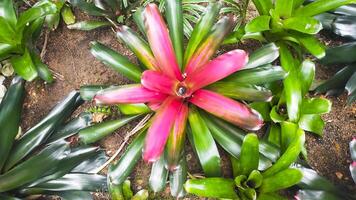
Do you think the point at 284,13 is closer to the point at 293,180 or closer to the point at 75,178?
the point at 293,180

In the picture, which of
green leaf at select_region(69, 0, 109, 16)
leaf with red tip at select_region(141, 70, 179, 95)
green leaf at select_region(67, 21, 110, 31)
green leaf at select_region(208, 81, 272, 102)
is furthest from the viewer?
green leaf at select_region(67, 21, 110, 31)

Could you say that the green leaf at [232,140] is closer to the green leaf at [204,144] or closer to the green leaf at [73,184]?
the green leaf at [204,144]

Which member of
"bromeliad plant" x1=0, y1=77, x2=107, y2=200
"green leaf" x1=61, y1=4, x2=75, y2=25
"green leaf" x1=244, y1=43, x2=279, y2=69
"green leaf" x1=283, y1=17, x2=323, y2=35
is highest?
"green leaf" x1=283, y1=17, x2=323, y2=35

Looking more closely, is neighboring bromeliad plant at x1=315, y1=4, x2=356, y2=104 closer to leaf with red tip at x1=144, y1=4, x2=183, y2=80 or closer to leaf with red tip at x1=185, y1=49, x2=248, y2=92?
leaf with red tip at x1=185, y1=49, x2=248, y2=92

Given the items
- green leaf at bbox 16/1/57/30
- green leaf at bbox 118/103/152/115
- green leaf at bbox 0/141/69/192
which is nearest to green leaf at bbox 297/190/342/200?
green leaf at bbox 118/103/152/115

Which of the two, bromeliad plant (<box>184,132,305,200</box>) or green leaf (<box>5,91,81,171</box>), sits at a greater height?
bromeliad plant (<box>184,132,305,200</box>)

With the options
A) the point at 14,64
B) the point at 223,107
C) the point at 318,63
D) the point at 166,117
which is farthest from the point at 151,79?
the point at 318,63
